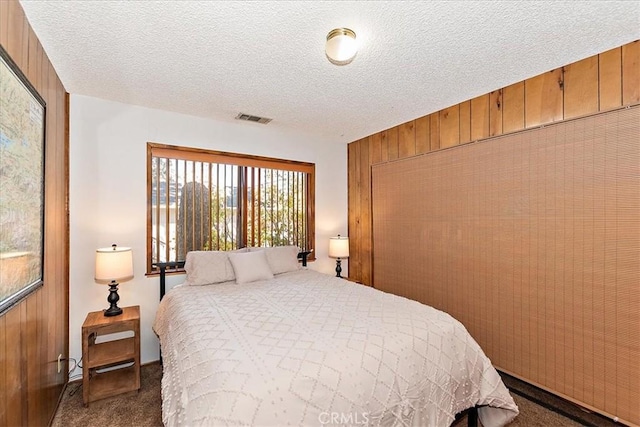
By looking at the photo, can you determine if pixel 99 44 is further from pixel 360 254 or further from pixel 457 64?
pixel 360 254

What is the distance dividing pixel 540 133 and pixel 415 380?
2.15m

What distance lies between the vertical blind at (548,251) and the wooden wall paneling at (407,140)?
272mm

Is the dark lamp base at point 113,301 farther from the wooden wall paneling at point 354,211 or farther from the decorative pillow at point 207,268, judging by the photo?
the wooden wall paneling at point 354,211

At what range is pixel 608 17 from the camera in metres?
1.72

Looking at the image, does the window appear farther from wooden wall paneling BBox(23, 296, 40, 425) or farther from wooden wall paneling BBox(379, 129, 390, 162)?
wooden wall paneling BBox(23, 296, 40, 425)

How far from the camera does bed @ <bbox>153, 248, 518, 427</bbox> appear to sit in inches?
49.0

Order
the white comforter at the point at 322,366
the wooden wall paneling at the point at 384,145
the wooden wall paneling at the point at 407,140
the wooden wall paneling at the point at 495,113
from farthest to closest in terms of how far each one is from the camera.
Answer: the wooden wall paneling at the point at 384,145 < the wooden wall paneling at the point at 407,140 < the wooden wall paneling at the point at 495,113 < the white comforter at the point at 322,366

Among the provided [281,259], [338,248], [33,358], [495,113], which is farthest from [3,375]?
[495,113]

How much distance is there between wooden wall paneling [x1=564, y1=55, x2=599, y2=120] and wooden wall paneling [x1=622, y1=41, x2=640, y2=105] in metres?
0.14

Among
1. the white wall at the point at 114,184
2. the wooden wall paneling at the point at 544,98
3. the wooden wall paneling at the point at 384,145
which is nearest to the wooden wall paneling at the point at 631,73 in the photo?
the wooden wall paneling at the point at 544,98

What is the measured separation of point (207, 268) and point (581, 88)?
341cm

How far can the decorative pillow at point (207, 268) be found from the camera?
9.30 feet

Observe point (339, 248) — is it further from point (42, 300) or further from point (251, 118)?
point (42, 300)

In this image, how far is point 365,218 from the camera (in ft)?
13.7
